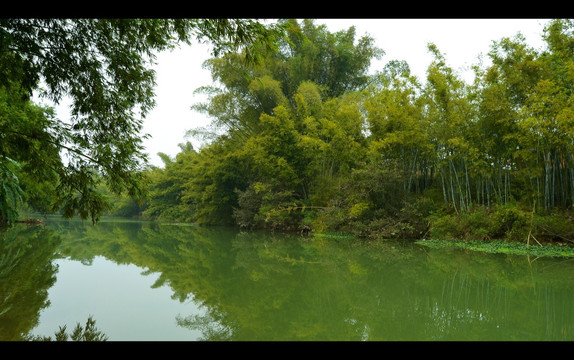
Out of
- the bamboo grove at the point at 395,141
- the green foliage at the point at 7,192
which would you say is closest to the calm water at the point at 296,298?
the green foliage at the point at 7,192

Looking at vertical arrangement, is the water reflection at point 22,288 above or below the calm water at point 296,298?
below

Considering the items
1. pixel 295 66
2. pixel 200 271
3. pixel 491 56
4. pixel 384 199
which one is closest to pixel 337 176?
pixel 384 199

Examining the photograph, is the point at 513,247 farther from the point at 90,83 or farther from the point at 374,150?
the point at 90,83

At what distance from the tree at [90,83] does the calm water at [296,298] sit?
1.31m

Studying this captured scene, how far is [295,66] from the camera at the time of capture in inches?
664

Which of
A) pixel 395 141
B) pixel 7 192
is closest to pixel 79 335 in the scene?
pixel 7 192

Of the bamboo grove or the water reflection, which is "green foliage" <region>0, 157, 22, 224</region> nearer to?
the water reflection

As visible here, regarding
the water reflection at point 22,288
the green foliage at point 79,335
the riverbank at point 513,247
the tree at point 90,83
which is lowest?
the water reflection at point 22,288

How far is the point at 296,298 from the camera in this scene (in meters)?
4.23

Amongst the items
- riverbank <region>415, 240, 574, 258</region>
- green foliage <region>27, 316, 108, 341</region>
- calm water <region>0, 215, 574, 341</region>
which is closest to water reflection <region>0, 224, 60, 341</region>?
calm water <region>0, 215, 574, 341</region>

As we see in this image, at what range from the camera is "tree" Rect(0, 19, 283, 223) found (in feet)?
11.1

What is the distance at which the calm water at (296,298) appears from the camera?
120 inches

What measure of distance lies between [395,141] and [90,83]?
902 cm

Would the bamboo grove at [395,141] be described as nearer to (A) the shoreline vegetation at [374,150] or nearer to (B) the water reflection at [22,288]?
(A) the shoreline vegetation at [374,150]
